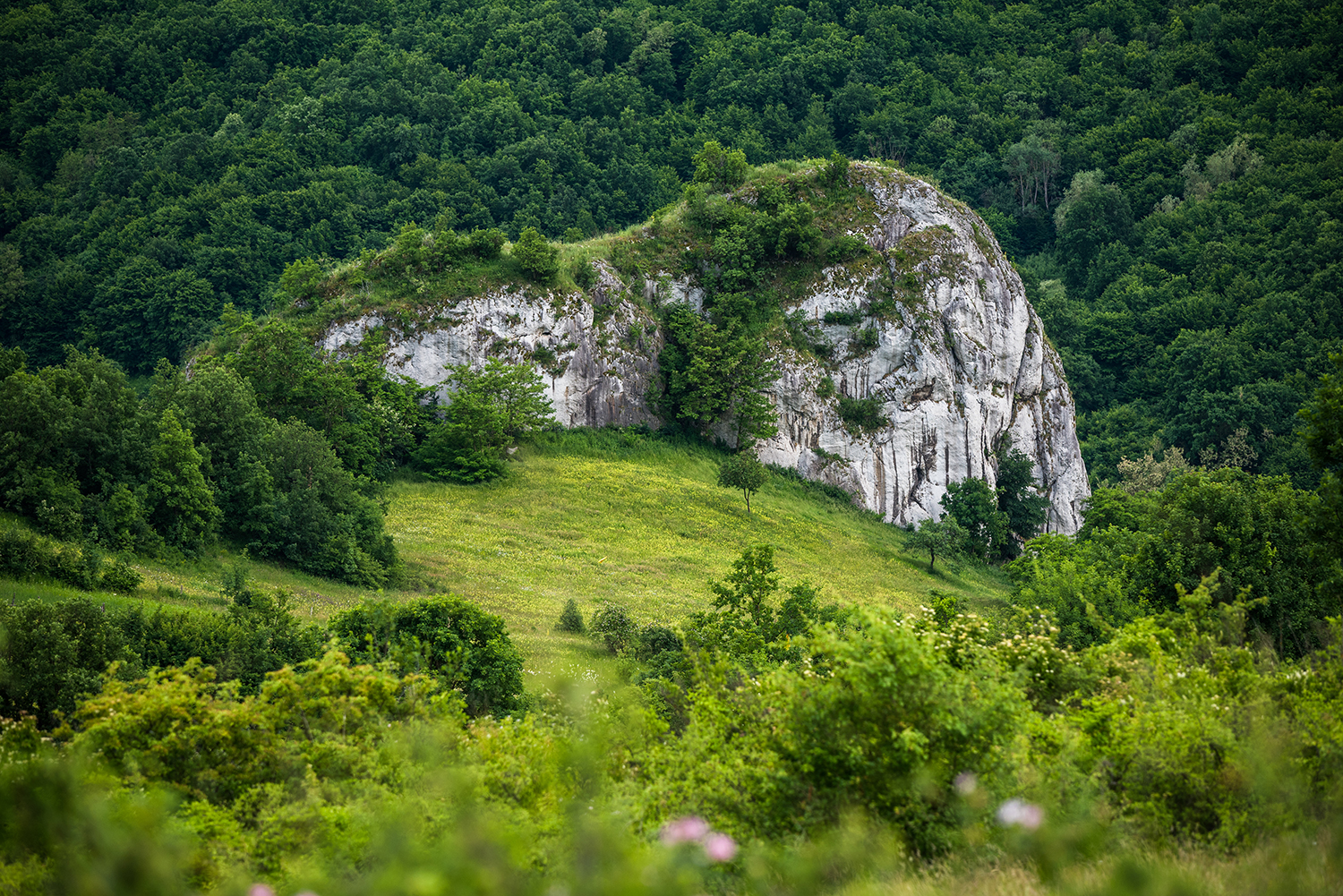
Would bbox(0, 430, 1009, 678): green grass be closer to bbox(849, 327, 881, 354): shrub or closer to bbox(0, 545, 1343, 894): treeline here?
bbox(849, 327, 881, 354): shrub

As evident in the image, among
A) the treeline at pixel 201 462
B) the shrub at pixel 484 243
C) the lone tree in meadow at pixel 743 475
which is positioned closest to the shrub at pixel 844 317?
the lone tree in meadow at pixel 743 475

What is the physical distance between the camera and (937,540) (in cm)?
5366

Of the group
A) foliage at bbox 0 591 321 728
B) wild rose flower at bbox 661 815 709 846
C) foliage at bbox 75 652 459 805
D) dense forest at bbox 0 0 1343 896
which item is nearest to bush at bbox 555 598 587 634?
dense forest at bbox 0 0 1343 896

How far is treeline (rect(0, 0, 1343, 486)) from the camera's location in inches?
3671

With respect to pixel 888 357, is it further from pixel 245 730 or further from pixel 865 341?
pixel 245 730

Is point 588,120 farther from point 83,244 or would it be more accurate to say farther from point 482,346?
point 482,346

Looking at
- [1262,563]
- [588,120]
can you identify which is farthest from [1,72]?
[1262,563]

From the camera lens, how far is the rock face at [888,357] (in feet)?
197

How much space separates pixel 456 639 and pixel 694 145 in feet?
355

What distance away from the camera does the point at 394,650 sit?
1412cm

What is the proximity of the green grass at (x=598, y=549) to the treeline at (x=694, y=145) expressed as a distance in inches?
1642

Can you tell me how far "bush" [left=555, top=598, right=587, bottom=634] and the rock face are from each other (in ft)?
93.2

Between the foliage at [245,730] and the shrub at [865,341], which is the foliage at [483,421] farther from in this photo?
the foliage at [245,730]

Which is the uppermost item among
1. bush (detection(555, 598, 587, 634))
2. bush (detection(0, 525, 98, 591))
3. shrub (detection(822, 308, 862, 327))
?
shrub (detection(822, 308, 862, 327))
